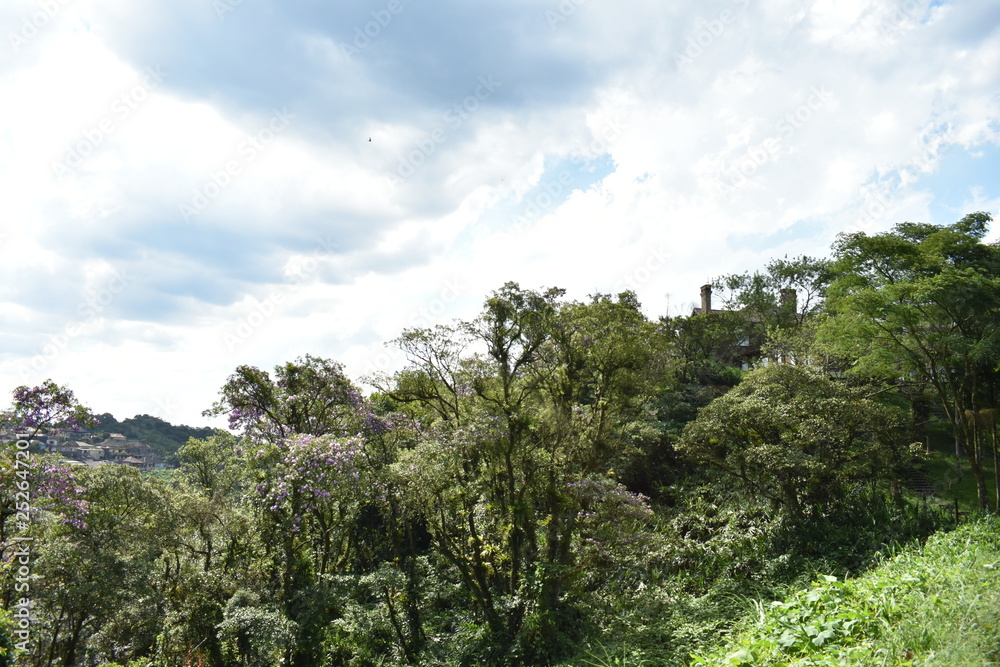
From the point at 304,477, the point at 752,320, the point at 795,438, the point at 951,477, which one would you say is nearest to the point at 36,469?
the point at 304,477

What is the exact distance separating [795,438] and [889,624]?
7.20 meters

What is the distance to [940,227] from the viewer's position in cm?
1300

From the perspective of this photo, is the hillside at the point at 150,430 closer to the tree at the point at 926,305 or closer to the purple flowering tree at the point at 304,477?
the purple flowering tree at the point at 304,477

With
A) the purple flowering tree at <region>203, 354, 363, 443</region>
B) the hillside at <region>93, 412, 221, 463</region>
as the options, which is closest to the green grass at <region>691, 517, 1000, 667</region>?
the purple flowering tree at <region>203, 354, 363, 443</region>

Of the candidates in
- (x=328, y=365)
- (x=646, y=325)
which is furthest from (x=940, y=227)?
(x=328, y=365)

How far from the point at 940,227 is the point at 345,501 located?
1570 cm

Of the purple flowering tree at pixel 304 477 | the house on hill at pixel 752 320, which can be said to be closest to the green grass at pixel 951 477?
the house on hill at pixel 752 320

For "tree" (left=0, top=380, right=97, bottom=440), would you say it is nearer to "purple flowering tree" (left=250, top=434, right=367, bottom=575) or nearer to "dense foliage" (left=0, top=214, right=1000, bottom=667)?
"dense foliage" (left=0, top=214, right=1000, bottom=667)

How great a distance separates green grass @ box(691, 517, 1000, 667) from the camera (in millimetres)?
4008

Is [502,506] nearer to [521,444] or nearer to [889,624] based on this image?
[521,444]

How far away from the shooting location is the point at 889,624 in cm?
458

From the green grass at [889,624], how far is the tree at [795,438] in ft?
14.4

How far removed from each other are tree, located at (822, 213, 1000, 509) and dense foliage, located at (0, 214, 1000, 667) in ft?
0.18

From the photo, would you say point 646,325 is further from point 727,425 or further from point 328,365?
point 328,365
